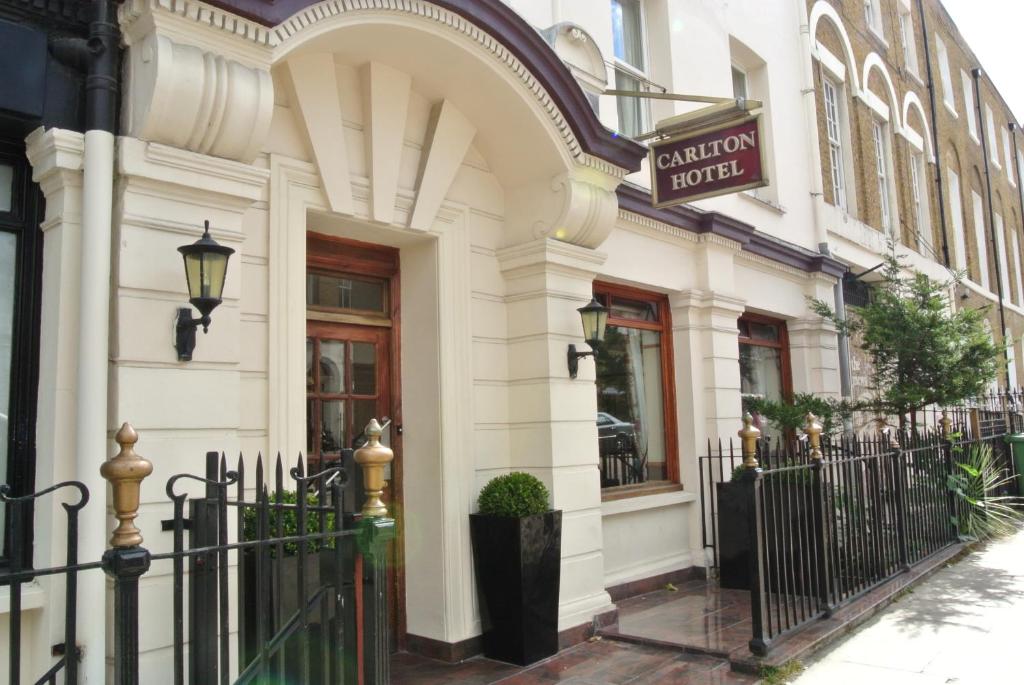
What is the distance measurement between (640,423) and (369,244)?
152 inches

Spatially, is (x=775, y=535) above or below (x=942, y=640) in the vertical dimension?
above

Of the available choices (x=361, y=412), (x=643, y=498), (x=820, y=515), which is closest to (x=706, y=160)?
(x=820, y=515)

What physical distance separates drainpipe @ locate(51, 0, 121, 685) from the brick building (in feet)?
32.1

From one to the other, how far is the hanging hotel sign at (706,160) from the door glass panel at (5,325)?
5.11m

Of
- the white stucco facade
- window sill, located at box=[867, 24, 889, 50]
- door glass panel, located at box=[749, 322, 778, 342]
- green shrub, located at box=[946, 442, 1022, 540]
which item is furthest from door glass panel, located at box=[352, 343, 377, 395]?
window sill, located at box=[867, 24, 889, 50]

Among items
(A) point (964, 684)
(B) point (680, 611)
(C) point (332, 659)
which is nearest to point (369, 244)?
(C) point (332, 659)

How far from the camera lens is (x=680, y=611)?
684cm

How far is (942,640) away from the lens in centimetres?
573

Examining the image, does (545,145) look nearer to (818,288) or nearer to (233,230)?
(233,230)

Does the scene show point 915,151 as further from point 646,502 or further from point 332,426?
point 332,426

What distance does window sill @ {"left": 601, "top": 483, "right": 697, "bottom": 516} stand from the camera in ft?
24.3

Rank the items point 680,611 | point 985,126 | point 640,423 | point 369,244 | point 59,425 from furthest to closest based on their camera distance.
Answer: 1. point 985,126
2. point 640,423
3. point 680,611
4. point 369,244
5. point 59,425

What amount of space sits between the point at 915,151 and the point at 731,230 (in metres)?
9.11

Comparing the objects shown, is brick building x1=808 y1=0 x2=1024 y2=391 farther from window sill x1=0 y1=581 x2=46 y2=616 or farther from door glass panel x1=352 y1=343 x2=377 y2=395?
window sill x1=0 y1=581 x2=46 y2=616
